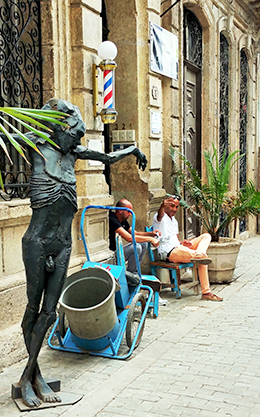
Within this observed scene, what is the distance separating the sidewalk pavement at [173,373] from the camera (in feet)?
13.2

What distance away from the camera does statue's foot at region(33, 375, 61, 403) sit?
162 inches

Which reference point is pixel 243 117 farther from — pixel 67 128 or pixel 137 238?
pixel 67 128

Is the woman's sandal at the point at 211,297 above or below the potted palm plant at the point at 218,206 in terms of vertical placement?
below

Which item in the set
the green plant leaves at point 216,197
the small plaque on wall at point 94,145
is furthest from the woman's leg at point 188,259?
the small plaque on wall at point 94,145

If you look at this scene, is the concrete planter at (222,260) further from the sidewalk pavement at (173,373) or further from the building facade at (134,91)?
the sidewalk pavement at (173,373)

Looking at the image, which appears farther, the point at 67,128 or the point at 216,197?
the point at 216,197

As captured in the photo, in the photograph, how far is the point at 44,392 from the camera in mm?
4160

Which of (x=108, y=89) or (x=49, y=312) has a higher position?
(x=108, y=89)

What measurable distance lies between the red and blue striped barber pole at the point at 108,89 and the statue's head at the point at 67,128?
2342 millimetres

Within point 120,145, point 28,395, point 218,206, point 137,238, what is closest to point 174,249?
point 137,238

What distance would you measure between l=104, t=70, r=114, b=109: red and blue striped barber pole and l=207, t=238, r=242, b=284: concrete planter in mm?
2938

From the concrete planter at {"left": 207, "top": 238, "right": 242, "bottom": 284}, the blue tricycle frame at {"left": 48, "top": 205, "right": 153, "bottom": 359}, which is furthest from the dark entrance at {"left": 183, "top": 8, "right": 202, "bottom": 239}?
the blue tricycle frame at {"left": 48, "top": 205, "right": 153, "bottom": 359}

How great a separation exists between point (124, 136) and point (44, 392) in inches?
183

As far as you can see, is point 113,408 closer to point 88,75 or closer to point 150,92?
point 88,75
